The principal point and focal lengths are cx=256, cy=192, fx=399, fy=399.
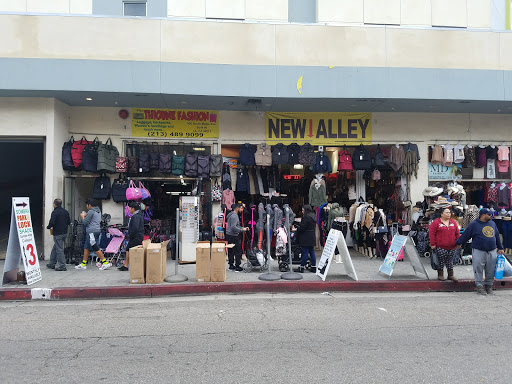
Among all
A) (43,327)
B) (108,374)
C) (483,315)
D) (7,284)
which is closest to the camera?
(108,374)

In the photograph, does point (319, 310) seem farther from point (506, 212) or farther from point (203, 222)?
point (506, 212)

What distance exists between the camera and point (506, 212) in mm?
12562

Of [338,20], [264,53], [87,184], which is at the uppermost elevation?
[338,20]

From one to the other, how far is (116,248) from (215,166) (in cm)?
385

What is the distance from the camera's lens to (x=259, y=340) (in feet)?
18.2

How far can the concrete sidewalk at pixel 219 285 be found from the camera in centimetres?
832

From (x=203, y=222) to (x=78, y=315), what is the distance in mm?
6316

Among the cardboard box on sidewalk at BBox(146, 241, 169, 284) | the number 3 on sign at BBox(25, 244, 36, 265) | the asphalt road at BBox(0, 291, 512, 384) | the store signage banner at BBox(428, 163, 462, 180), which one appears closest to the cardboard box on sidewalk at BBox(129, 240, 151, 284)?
the cardboard box on sidewalk at BBox(146, 241, 169, 284)

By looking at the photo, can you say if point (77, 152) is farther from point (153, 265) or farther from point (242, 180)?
point (153, 265)

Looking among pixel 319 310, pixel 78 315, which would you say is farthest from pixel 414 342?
pixel 78 315

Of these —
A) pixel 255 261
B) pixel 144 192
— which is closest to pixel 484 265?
pixel 255 261

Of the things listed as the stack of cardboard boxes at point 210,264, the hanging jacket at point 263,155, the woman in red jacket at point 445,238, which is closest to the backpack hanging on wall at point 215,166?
the hanging jacket at point 263,155

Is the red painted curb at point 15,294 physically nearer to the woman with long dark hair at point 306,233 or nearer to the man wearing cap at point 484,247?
the woman with long dark hair at point 306,233

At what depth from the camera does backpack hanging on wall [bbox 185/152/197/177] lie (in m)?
12.5
